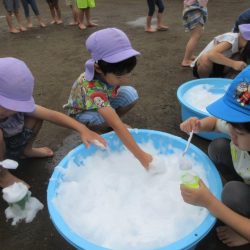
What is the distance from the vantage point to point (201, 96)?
6.97 feet

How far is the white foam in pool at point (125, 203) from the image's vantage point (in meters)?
1.28

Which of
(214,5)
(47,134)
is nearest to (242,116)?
(47,134)

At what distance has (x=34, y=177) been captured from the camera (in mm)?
1725

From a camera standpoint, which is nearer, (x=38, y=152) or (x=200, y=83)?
(x=38, y=152)

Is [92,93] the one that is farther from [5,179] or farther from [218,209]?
[218,209]

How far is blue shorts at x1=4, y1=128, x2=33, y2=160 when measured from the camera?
1.62m

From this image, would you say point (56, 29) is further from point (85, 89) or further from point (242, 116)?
point (242, 116)

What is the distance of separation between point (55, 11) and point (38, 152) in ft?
11.3

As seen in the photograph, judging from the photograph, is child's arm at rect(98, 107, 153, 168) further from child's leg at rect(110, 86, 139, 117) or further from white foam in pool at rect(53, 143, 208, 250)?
child's leg at rect(110, 86, 139, 117)

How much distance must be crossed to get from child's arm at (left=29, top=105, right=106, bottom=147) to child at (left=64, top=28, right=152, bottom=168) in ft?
0.33

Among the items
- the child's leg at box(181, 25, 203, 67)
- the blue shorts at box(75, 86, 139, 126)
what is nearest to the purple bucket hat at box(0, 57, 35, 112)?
the blue shorts at box(75, 86, 139, 126)

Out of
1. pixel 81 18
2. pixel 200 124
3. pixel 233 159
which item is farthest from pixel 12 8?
pixel 233 159

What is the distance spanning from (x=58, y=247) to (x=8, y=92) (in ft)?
2.23

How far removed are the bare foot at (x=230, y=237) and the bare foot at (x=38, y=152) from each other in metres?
1.00
